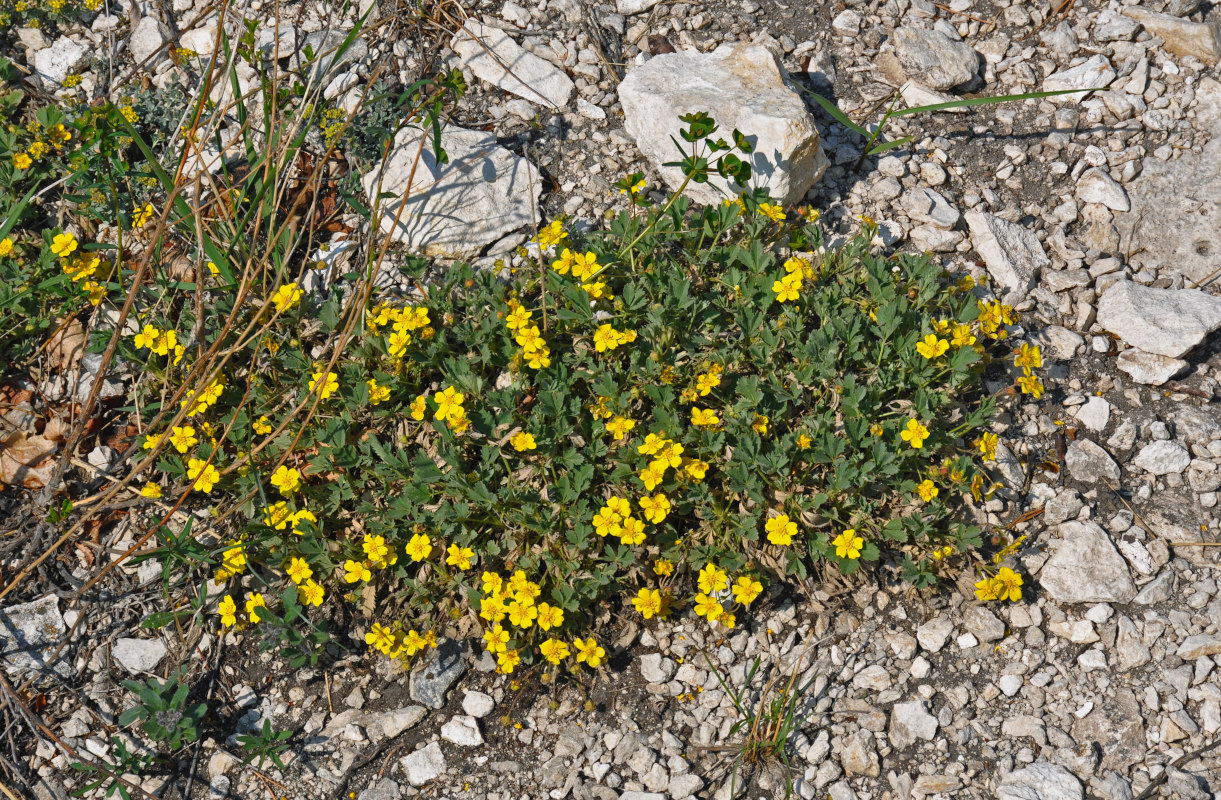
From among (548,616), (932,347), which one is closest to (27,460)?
(548,616)

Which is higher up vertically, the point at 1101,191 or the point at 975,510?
the point at 1101,191

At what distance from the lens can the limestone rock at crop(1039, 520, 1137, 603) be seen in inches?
143

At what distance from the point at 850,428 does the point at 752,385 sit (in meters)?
0.45

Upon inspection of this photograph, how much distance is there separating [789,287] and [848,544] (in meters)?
1.19

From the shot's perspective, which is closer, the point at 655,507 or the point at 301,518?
the point at 655,507

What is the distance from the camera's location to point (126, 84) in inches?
202

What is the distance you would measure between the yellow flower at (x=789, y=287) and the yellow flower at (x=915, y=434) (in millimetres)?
780

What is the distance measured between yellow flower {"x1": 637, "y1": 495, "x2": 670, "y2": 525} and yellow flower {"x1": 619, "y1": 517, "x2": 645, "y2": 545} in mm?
53

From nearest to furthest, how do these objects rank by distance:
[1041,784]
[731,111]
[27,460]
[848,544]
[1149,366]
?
[1041,784]
[848,544]
[1149,366]
[27,460]
[731,111]

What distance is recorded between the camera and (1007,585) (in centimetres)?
349

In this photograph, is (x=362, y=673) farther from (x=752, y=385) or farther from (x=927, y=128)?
(x=927, y=128)

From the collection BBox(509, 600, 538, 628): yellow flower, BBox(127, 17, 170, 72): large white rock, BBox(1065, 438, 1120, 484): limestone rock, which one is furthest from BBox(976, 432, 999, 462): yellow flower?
BBox(127, 17, 170, 72): large white rock

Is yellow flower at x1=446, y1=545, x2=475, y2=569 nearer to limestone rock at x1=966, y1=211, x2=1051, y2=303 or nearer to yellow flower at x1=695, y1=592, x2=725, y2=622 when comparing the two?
yellow flower at x1=695, y1=592, x2=725, y2=622

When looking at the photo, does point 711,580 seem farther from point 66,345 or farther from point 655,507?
point 66,345
